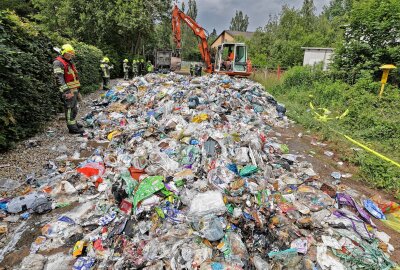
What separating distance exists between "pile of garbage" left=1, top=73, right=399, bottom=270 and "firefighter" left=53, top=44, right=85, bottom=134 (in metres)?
0.75

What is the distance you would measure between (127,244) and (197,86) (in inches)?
234

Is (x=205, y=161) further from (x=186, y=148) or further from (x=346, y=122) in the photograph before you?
(x=346, y=122)

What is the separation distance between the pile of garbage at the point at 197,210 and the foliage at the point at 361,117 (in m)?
0.91

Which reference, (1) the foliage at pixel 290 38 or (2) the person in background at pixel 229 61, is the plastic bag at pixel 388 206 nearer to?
(2) the person in background at pixel 229 61

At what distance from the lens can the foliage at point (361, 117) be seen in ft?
12.6

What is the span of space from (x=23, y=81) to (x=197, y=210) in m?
3.70

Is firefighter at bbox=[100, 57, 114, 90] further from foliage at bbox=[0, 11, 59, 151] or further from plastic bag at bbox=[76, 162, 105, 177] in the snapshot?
plastic bag at bbox=[76, 162, 105, 177]

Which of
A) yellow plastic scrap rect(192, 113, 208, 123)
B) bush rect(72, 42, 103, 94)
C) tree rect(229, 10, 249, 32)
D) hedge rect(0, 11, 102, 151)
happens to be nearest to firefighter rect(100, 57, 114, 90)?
bush rect(72, 42, 103, 94)

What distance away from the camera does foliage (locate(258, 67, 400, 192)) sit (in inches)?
152

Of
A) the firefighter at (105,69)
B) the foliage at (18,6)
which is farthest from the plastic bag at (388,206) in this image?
the foliage at (18,6)

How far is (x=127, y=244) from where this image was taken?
208 cm

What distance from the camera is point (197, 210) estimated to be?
2352 mm

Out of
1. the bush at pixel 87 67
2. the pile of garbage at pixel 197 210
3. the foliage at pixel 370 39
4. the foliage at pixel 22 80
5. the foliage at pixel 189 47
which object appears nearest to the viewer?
the pile of garbage at pixel 197 210

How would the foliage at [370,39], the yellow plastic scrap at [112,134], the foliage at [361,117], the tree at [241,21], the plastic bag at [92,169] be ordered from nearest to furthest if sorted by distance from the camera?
1. the plastic bag at [92,169]
2. the foliage at [361,117]
3. the yellow plastic scrap at [112,134]
4. the foliage at [370,39]
5. the tree at [241,21]
